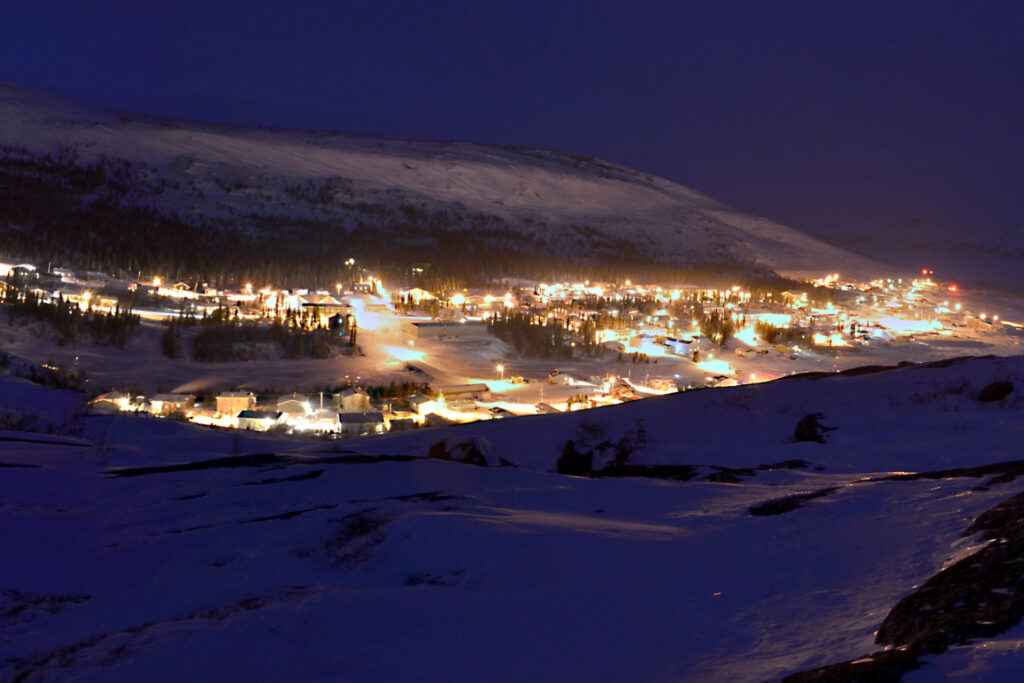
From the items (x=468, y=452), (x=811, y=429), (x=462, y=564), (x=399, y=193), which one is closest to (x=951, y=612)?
(x=462, y=564)

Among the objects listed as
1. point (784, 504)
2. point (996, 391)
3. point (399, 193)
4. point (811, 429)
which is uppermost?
point (399, 193)

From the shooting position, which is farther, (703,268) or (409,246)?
(703,268)

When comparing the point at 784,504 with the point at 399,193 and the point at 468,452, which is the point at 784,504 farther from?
the point at 399,193

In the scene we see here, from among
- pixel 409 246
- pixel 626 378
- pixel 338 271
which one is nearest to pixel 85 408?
pixel 626 378

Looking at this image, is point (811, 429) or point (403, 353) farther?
point (403, 353)

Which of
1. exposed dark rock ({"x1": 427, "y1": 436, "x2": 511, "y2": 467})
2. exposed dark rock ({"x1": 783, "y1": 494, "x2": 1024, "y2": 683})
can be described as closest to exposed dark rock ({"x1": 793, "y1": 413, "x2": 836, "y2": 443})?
exposed dark rock ({"x1": 427, "y1": 436, "x2": 511, "y2": 467})

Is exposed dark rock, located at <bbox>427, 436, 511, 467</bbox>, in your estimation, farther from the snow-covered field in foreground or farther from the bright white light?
the bright white light

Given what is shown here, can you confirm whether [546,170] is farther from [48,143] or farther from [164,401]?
[164,401]
